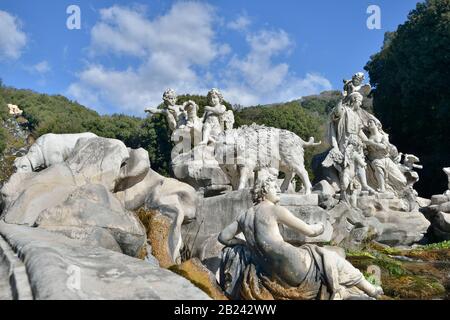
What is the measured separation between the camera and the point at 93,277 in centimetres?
377

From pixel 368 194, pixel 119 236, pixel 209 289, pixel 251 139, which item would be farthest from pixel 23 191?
pixel 368 194

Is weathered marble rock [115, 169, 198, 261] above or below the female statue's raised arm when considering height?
above

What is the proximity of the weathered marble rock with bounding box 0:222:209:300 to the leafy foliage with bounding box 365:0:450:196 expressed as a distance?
2518cm

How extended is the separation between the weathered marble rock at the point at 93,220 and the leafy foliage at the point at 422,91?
23.0 meters

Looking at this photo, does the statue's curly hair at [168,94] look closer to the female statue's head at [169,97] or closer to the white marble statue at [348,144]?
the female statue's head at [169,97]

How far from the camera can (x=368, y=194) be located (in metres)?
15.3

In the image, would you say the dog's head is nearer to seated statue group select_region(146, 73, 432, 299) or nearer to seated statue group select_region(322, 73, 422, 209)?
seated statue group select_region(146, 73, 432, 299)

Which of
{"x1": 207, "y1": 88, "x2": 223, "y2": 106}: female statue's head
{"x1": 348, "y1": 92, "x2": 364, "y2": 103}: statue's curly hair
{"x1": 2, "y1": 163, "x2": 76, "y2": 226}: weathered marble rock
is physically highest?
{"x1": 348, "y1": 92, "x2": 364, "y2": 103}: statue's curly hair

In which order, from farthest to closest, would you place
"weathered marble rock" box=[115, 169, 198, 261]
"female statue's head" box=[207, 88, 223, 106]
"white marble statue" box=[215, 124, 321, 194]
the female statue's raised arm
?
"female statue's head" box=[207, 88, 223, 106], "white marble statue" box=[215, 124, 321, 194], "weathered marble rock" box=[115, 169, 198, 261], the female statue's raised arm

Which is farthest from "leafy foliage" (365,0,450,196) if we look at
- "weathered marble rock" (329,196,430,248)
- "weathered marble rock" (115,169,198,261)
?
"weathered marble rock" (115,169,198,261)

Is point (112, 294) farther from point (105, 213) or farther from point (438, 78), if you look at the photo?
point (438, 78)

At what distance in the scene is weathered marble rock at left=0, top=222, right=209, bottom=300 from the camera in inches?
127

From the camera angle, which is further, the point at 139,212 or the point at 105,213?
the point at 139,212
